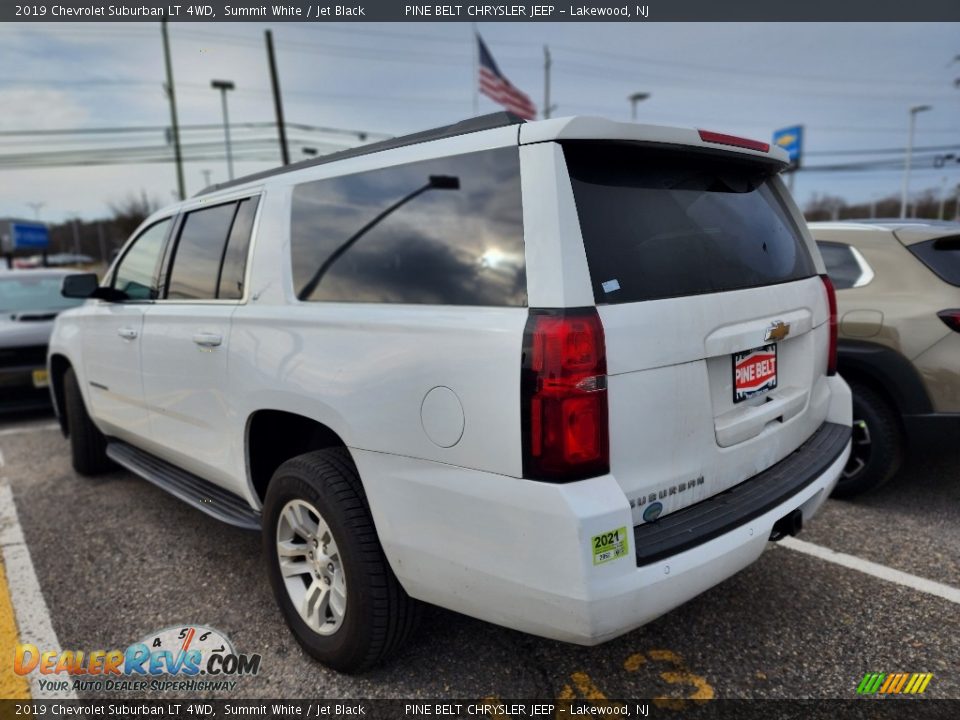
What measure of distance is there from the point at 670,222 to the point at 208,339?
2038mm

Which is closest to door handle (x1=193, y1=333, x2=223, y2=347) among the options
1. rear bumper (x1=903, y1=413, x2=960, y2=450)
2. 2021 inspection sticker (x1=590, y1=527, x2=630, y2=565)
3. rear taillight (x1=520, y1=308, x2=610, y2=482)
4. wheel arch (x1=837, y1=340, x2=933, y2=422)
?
rear taillight (x1=520, y1=308, x2=610, y2=482)

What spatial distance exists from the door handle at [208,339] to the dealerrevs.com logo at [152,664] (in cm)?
125

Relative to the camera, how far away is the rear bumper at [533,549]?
66.4 inches

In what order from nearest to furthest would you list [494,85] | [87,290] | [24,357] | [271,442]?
[271,442] < [87,290] < [24,357] < [494,85]

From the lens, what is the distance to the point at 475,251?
6.38ft

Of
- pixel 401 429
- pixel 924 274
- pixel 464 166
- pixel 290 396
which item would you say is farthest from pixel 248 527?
pixel 924 274

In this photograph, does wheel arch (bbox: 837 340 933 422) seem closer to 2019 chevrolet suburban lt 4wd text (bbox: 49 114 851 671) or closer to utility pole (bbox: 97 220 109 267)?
2019 chevrolet suburban lt 4wd text (bbox: 49 114 851 671)

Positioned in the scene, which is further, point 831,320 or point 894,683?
point 831,320

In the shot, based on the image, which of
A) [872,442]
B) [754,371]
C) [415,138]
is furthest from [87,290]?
[872,442]

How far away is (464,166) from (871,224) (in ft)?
10.8

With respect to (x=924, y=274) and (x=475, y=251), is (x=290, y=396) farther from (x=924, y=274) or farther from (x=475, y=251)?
(x=924, y=274)

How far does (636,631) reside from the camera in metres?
2.61

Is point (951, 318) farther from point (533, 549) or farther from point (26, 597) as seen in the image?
point (26, 597)

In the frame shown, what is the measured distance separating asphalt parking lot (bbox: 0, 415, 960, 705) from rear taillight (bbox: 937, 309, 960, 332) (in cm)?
108
